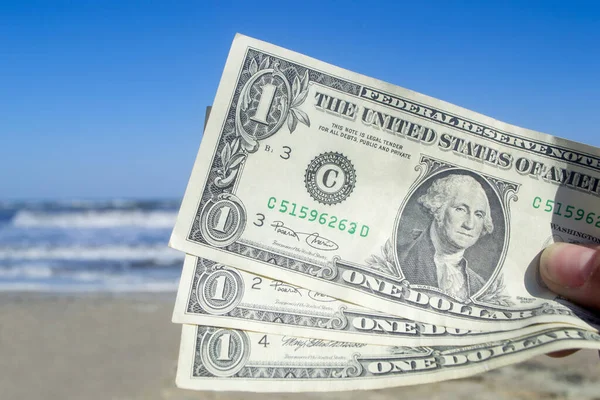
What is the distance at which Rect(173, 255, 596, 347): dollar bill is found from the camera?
65.1 inches

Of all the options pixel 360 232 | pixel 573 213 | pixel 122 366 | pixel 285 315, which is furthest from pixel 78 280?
pixel 573 213

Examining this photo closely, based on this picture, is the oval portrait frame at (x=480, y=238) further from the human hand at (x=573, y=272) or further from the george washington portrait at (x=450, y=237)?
the human hand at (x=573, y=272)

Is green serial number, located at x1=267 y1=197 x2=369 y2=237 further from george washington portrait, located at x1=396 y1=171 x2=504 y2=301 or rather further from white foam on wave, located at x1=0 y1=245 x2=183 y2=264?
white foam on wave, located at x1=0 y1=245 x2=183 y2=264

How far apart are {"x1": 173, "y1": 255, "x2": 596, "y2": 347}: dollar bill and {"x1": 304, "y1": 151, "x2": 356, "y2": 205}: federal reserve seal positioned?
1.14 feet

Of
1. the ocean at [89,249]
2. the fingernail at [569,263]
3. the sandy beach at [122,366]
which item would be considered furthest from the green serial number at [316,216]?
the ocean at [89,249]

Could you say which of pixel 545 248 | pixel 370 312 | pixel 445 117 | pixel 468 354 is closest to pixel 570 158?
pixel 545 248

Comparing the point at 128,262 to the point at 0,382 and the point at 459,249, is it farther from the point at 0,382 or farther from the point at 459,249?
the point at 459,249

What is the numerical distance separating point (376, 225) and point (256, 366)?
0.63 meters

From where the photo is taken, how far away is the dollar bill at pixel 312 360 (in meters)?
1.63

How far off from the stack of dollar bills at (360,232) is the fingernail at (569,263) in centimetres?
7

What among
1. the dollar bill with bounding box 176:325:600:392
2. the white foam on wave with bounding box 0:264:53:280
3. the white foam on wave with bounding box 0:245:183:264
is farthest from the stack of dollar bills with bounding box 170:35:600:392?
the white foam on wave with bounding box 0:245:183:264

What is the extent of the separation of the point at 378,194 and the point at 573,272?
663 mm

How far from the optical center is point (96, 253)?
9.09 meters

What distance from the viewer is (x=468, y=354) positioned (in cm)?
164
